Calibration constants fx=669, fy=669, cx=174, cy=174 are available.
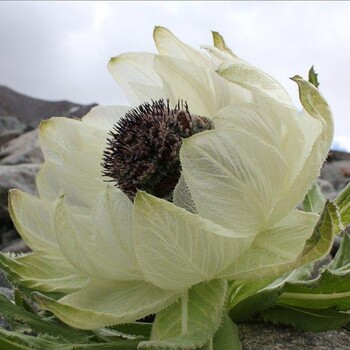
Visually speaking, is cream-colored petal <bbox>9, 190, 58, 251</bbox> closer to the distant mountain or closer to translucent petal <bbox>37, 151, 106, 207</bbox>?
translucent petal <bbox>37, 151, 106, 207</bbox>

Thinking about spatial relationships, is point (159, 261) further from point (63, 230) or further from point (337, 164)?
point (337, 164)

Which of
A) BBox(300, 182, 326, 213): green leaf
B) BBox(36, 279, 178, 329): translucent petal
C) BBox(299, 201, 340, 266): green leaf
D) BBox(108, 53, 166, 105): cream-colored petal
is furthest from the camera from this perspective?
BBox(300, 182, 326, 213): green leaf

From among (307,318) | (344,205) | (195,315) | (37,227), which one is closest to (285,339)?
(307,318)

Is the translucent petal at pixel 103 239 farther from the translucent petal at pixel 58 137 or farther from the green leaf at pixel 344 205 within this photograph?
the green leaf at pixel 344 205

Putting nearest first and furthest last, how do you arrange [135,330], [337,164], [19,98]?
[135,330], [337,164], [19,98]

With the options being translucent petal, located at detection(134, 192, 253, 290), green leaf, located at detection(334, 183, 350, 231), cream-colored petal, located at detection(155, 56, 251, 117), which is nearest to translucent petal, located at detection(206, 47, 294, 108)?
cream-colored petal, located at detection(155, 56, 251, 117)

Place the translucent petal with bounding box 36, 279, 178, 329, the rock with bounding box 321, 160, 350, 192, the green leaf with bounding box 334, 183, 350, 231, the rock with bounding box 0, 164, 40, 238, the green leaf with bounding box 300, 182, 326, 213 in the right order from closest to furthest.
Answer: the translucent petal with bounding box 36, 279, 178, 329 < the green leaf with bounding box 334, 183, 350, 231 < the green leaf with bounding box 300, 182, 326, 213 < the rock with bounding box 0, 164, 40, 238 < the rock with bounding box 321, 160, 350, 192

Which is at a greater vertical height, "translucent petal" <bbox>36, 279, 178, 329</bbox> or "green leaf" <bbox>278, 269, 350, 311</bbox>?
"translucent petal" <bbox>36, 279, 178, 329</bbox>

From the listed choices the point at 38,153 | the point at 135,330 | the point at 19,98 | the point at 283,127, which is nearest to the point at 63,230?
the point at 135,330
